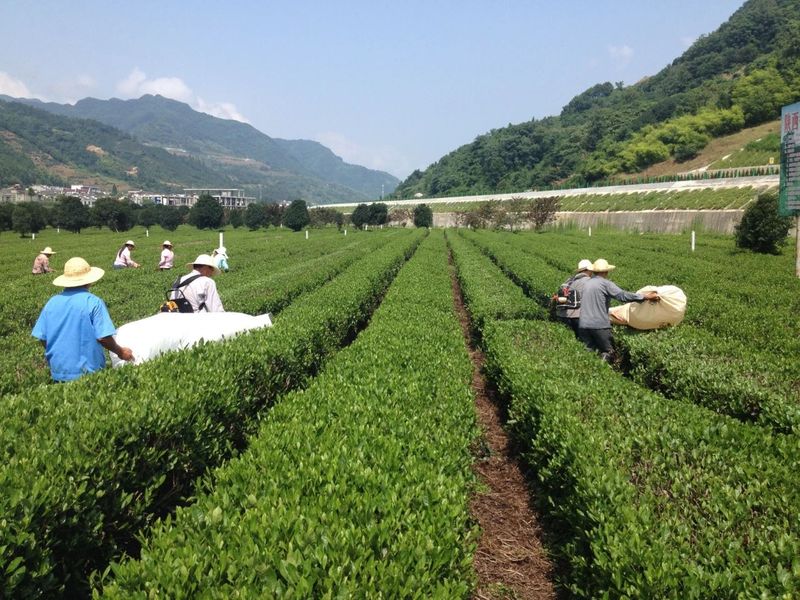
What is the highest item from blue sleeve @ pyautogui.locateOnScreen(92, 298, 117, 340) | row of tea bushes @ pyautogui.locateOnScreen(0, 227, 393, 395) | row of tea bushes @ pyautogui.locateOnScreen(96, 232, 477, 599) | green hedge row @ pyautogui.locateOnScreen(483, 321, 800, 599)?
blue sleeve @ pyautogui.locateOnScreen(92, 298, 117, 340)

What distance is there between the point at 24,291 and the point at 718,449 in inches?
593

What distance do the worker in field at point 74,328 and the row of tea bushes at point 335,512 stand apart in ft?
6.37

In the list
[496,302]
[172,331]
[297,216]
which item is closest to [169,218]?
[297,216]

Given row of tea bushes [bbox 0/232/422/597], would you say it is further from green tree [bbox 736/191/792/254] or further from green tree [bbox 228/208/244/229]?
green tree [bbox 228/208/244/229]

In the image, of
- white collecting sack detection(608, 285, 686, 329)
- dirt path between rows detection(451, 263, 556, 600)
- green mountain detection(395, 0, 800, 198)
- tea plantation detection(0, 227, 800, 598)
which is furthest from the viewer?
green mountain detection(395, 0, 800, 198)

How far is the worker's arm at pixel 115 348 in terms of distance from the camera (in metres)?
4.81

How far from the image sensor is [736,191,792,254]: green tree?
78.1ft

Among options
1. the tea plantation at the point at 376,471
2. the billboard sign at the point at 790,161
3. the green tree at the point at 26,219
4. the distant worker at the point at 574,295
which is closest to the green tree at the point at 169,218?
the green tree at the point at 26,219

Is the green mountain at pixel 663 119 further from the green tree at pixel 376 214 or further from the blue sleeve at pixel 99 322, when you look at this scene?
the blue sleeve at pixel 99 322

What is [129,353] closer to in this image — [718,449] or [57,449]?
[57,449]

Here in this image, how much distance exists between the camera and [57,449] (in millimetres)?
3064

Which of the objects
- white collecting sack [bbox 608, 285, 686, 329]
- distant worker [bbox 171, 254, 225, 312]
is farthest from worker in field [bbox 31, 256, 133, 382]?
white collecting sack [bbox 608, 285, 686, 329]

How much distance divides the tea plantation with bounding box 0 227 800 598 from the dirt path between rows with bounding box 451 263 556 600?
220 mm

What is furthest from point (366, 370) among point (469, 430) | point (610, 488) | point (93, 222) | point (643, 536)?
point (93, 222)
